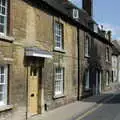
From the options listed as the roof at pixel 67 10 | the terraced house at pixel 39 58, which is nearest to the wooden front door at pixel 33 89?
the terraced house at pixel 39 58

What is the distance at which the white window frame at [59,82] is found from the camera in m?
24.7

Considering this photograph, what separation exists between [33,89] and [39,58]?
161 centimetres

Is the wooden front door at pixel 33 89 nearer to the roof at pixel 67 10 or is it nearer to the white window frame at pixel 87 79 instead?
the roof at pixel 67 10

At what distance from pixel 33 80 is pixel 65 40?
6.51 meters

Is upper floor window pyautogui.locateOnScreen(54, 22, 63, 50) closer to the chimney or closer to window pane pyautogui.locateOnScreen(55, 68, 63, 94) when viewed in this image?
window pane pyautogui.locateOnScreen(55, 68, 63, 94)

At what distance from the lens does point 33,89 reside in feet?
68.1

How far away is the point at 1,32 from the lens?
17.1 meters

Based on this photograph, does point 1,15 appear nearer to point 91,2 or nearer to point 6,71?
point 6,71

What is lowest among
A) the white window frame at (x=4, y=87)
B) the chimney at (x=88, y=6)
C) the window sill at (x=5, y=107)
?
the window sill at (x=5, y=107)

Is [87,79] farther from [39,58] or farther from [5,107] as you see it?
[5,107]

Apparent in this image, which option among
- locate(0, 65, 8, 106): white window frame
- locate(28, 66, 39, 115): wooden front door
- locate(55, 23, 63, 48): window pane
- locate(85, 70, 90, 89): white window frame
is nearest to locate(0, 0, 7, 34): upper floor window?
locate(0, 65, 8, 106): white window frame

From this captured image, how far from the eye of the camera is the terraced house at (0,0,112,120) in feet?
56.9

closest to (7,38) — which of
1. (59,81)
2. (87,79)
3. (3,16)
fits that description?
(3,16)

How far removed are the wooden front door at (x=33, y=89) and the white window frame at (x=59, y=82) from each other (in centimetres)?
320
